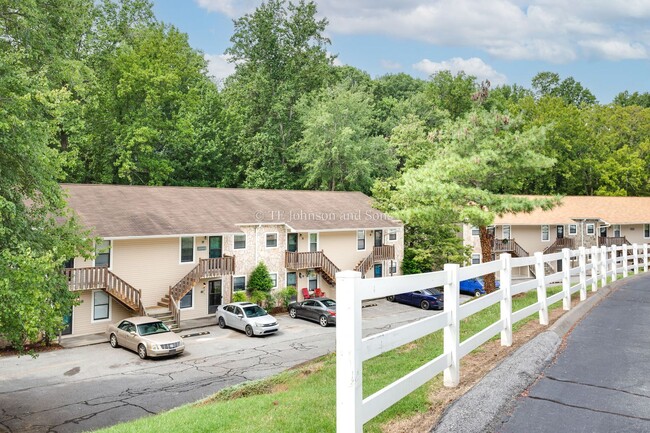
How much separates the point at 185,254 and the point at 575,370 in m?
24.3

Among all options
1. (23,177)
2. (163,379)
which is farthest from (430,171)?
(23,177)

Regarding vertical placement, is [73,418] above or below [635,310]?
below

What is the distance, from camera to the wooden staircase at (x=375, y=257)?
36.7 metres

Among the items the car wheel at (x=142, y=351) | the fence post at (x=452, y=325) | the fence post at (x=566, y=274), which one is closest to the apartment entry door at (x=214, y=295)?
the car wheel at (x=142, y=351)

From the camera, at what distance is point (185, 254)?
2895cm

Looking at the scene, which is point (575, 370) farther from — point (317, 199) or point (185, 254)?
point (317, 199)

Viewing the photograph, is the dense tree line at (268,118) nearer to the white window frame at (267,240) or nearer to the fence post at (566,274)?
the white window frame at (267,240)

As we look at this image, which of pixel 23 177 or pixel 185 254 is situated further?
pixel 185 254

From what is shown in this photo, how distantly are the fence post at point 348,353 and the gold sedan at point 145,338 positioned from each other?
18.1 metres

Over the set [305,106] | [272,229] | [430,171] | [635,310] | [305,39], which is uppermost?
[305,39]

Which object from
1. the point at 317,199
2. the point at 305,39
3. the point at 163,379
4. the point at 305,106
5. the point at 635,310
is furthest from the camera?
the point at 305,39

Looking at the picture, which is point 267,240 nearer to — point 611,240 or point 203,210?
point 203,210

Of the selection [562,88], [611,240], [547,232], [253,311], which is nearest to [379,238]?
[253,311]

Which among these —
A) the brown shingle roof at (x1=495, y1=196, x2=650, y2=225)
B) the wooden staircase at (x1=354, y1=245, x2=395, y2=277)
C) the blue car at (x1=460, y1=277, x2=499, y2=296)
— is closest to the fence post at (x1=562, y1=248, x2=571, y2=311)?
the wooden staircase at (x1=354, y1=245, x2=395, y2=277)
